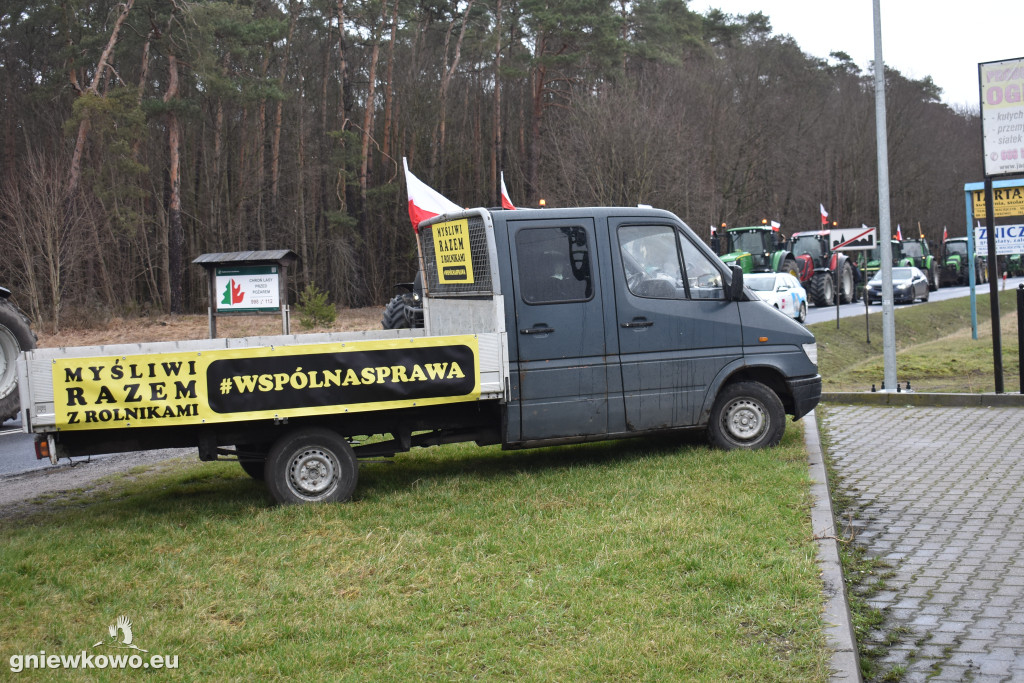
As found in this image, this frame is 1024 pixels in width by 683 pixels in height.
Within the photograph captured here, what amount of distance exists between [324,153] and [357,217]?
5.28m

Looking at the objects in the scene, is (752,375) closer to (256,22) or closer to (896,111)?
(256,22)

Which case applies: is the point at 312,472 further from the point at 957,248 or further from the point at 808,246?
the point at 957,248

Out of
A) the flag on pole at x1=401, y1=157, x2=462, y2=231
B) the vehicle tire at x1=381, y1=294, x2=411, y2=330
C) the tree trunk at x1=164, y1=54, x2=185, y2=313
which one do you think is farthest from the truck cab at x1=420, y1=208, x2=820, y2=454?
the tree trunk at x1=164, y1=54, x2=185, y2=313

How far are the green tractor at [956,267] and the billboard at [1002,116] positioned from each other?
44.0 meters

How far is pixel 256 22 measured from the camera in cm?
3306

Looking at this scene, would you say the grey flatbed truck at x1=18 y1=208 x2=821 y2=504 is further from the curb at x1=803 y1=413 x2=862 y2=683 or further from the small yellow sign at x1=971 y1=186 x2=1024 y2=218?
the small yellow sign at x1=971 y1=186 x2=1024 y2=218

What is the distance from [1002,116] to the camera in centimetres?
1234

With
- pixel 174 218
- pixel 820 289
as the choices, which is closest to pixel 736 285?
pixel 820 289

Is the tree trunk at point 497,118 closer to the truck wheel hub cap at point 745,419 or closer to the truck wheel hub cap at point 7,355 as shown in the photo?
the truck wheel hub cap at point 7,355

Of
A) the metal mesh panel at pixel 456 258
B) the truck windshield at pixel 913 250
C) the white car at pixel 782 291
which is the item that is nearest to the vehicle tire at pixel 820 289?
the white car at pixel 782 291

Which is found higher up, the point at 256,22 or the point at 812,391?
the point at 256,22

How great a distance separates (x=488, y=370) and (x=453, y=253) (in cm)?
167

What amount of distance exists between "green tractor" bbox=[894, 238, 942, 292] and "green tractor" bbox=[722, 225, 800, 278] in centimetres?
1647

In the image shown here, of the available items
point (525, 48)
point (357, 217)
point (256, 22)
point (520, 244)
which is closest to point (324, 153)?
point (357, 217)
